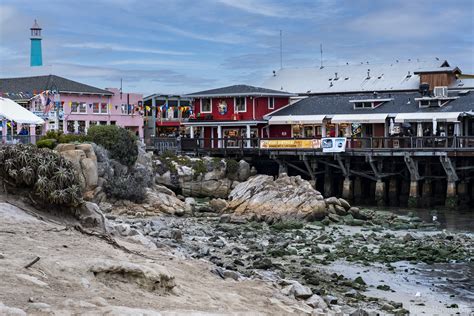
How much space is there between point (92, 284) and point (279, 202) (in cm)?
2490

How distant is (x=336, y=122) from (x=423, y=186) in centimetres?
1107

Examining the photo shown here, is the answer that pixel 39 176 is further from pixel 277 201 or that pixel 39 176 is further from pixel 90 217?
pixel 277 201

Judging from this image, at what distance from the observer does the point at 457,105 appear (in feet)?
182

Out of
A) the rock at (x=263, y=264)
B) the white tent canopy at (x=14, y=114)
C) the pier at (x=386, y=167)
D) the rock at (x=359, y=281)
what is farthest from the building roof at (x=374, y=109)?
the rock at (x=359, y=281)

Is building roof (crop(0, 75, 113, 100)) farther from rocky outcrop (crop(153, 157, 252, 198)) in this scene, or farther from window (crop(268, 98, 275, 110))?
rocky outcrop (crop(153, 157, 252, 198))

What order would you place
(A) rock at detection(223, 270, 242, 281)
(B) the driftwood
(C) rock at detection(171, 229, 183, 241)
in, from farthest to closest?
(C) rock at detection(171, 229, 183, 241) < (A) rock at detection(223, 270, 242, 281) < (B) the driftwood

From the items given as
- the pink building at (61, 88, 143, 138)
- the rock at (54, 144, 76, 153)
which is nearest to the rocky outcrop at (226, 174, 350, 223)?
the rock at (54, 144, 76, 153)

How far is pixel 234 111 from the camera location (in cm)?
6456

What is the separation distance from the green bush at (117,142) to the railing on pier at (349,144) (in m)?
11.3

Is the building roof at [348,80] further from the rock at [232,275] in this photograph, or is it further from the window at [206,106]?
the rock at [232,275]

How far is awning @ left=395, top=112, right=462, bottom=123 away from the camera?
53.3 m

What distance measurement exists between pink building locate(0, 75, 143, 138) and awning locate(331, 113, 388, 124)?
16.0 metres

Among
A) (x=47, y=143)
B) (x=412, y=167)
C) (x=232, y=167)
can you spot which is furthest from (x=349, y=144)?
(x=47, y=143)

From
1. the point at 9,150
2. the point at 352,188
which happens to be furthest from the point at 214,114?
the point at 9,150
